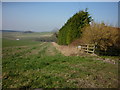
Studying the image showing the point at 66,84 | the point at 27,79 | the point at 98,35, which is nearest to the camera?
the point at 66,84

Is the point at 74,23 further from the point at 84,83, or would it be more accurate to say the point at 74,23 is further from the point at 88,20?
the point at 84,83

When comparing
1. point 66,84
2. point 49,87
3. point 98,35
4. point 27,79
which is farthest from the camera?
point 98,35

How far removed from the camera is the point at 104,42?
11891mm

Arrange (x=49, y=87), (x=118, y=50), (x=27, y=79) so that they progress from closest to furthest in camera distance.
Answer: (x=49, y=87), (x=27, y=79), (x=118, y=50)

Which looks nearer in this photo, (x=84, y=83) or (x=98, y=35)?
(x=84, y=83)

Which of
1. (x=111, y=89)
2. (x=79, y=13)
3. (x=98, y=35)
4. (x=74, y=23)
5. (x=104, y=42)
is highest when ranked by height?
(x=79, y=13)

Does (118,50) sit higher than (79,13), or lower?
lower

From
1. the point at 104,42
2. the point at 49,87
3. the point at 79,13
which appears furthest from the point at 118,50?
the point at 49,87

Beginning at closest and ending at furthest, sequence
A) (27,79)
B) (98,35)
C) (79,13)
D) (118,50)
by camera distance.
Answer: (27,79) < (98,35) < (118,50) < (79,13)

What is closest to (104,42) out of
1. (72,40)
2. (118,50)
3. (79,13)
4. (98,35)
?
(98,35)

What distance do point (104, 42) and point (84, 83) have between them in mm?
8917

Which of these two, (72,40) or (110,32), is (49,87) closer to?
(110,32)

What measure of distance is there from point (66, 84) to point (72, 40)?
1229cm

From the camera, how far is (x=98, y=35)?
11.6 meters
